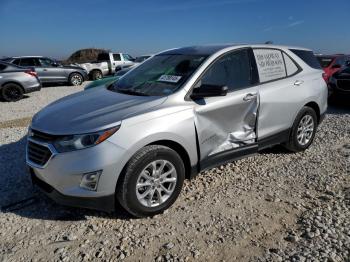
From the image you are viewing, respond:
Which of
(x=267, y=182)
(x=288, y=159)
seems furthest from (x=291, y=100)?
(x=267, y=182)

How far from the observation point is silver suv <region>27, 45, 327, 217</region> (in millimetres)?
3252

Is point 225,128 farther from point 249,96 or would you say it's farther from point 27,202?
point 27,202

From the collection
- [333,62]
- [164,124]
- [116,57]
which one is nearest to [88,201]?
[164,124]

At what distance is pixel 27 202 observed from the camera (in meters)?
4.02

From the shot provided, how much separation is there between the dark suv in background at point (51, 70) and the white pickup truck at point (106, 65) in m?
3.02

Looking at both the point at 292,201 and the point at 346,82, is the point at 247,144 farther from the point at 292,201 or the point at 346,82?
the point at 346,82

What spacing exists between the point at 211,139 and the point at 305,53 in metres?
2.59

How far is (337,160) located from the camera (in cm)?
Result: 521

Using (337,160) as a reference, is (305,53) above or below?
above

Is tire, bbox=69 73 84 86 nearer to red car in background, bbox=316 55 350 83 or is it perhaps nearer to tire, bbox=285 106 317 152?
red car in background, bbox=316 55 350 83

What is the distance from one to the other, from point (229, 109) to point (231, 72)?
527 millimetres

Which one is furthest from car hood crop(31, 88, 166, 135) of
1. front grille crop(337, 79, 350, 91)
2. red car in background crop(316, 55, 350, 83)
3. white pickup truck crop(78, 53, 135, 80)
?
white pickup truck crop(78, 53, 135, 80)

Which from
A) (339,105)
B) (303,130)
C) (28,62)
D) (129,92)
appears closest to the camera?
(129,92)

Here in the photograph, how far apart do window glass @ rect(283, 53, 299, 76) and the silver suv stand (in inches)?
0.6
